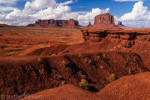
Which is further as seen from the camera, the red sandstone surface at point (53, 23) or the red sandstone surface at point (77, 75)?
the red sandstone surface at point (53, 23)

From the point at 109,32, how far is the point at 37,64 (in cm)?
1595

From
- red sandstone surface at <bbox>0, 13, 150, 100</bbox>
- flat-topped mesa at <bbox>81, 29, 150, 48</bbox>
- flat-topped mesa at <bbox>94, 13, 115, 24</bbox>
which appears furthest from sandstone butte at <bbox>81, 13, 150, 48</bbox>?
flat-topped mesa at <bbox>94, 13, 115, 24</bbox>

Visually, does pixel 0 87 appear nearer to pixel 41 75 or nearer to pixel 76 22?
pixel 41 75

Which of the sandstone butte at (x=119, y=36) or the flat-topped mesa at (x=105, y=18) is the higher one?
the flat-topped mesa at (x=105, y=18)

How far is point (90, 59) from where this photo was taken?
516 inches

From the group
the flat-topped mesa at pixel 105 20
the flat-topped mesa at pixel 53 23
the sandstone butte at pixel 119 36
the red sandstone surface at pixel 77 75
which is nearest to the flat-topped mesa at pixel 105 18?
the flat-topped mesa at pixel 105 20

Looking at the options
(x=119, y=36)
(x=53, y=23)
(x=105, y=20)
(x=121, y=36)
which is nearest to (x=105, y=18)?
(x=105, y=20)

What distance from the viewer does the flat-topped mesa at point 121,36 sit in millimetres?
19484

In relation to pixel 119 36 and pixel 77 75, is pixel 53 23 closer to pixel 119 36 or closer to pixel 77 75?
pixel 119 36

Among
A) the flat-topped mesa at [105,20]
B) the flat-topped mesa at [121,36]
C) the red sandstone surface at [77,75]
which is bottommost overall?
the red sandstone surface at [77,75]

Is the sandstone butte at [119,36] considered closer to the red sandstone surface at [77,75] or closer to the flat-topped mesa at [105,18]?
the red sandstone surface at [77,75]

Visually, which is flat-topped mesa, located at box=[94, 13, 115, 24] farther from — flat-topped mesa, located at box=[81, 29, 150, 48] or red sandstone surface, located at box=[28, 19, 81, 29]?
flat-topped mesa, located at box=[81, 29, 150, 48]

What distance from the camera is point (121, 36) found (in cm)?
2081

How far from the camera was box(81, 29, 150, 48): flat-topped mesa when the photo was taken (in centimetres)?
1948
